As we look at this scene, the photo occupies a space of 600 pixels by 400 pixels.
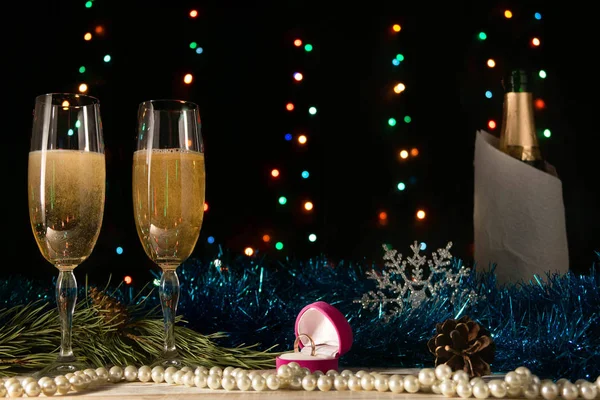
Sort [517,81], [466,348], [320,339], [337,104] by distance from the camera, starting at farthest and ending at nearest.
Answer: [337,104] → [517,81] → [320,339] → [466,348]

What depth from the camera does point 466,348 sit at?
2.48 ft

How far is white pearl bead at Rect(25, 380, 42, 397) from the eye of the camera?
689mm

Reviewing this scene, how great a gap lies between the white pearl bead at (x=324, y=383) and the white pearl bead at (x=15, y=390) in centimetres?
29

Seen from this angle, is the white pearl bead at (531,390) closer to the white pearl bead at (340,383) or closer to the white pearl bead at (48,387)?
the white pearl bead at (340,383)

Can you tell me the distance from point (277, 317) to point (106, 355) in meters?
0.24

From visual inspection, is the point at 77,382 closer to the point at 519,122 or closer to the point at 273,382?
the point at 273,382

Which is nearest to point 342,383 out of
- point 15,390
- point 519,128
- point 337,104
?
point 15,390

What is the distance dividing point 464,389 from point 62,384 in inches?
15.1

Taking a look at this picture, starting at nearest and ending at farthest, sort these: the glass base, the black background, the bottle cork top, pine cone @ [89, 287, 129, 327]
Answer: the glass base < pine cone @ [89, 287, 129, 327] < the bottle cork top < the black background

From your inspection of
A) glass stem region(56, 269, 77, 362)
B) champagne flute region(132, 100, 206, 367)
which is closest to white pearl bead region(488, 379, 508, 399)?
champagne flute region(132, 100, 206, 367)

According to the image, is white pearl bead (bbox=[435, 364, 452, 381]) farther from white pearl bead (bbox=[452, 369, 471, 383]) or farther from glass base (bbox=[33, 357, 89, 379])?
glass base (bbox=[33, 357, 89, 379])

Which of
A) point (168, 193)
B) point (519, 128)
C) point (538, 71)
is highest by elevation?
point (538, 71)

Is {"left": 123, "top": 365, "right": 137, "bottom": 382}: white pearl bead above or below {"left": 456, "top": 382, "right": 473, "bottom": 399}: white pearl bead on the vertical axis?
below

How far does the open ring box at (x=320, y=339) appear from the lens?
0.78 meters
